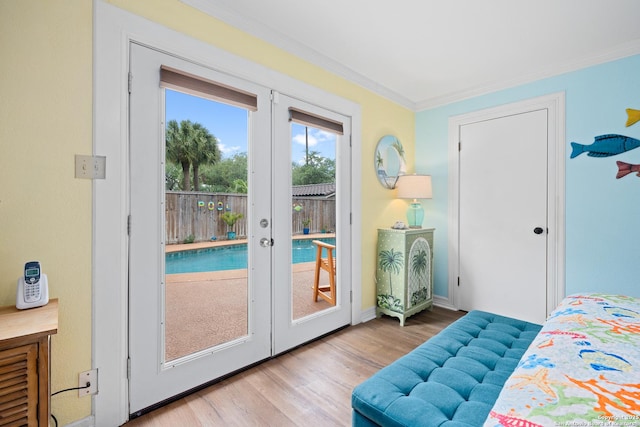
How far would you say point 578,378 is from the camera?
889 millimetres

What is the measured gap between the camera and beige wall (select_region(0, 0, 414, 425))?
1.29m

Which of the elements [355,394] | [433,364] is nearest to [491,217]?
[433,364]

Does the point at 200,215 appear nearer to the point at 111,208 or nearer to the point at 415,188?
the point at 111,208

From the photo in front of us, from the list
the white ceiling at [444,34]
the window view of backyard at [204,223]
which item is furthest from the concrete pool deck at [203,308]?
the white ceiling at [444,34]

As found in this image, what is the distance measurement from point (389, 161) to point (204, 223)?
2.18 metres

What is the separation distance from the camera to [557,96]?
106 inches

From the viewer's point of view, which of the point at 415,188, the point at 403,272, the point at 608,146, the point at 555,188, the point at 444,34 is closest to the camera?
the point at 444,34

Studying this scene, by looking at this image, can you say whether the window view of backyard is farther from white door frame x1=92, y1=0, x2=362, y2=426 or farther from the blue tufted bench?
the blue tufted bench

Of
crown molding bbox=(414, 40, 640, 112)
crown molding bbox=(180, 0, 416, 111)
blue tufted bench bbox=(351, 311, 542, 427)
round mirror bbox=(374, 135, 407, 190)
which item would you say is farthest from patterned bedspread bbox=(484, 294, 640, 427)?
crown molding bbox=(180, 0, 416, 111)

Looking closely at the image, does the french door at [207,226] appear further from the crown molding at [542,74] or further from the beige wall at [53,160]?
the crown molding at [542,74]

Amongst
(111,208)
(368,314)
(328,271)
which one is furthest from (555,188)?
(111,208)

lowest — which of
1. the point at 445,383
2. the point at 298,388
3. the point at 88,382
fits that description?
the point at 298,388

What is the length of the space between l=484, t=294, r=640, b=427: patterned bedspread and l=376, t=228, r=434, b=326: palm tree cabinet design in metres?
1.57

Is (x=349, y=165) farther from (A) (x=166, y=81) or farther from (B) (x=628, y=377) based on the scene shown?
(B) (x=628, y=377)
